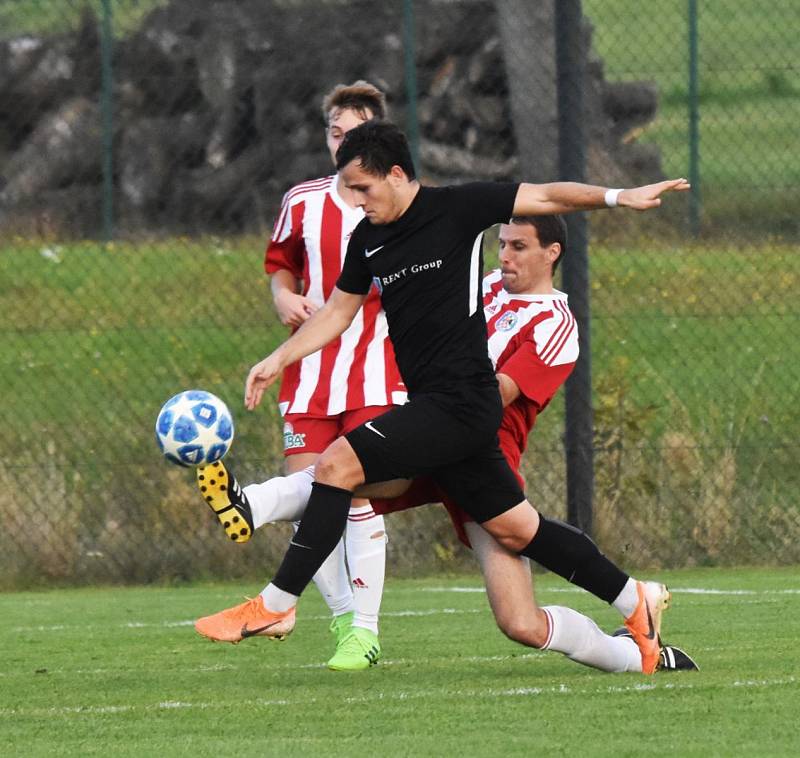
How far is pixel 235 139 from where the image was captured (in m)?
13.9

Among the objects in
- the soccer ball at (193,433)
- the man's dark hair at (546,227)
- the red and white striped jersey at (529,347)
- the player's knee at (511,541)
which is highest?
the man's dark hair at (546,227)

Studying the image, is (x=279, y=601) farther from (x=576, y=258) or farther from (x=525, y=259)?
(x=576, y=258)

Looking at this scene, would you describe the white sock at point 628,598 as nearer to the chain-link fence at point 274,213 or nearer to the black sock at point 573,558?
the black sock at point 573,558

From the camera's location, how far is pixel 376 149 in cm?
597

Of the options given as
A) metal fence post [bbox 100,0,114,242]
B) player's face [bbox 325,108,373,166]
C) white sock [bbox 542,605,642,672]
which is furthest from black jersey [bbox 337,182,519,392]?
metal fence post [bbox 100,0,114,242]

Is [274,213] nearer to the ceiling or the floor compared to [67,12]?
nearer to the floor

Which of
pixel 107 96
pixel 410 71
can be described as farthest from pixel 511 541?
pixel 107 96

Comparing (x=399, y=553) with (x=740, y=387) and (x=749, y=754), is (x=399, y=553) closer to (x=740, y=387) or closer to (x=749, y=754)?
(x=740, y=387)

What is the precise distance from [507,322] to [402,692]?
1408mm

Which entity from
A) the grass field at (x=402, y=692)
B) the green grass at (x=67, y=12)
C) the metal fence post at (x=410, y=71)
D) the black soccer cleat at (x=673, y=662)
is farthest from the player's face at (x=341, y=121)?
the green grass at (x=67, y=12)

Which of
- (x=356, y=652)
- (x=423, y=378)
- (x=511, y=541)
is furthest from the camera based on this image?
(x=356, y=652)

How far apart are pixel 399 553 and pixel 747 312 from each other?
332cm

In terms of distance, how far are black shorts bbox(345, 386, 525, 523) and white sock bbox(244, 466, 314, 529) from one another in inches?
16.9

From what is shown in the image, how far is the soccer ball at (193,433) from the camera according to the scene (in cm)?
621
